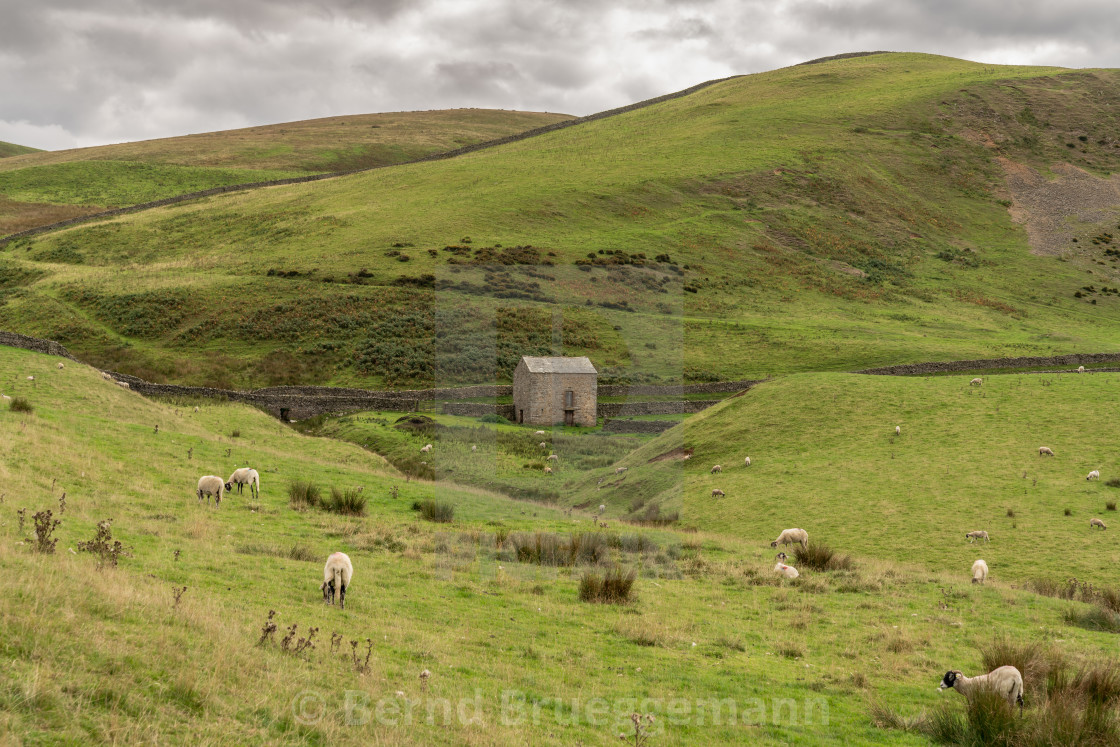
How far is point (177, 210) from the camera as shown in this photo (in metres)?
120

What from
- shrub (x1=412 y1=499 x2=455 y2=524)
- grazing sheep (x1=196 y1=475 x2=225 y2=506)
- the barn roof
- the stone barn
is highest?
the barn roof

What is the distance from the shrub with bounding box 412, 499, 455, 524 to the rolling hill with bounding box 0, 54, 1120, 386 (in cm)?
4127

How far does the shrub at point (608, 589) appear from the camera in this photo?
1586 cm

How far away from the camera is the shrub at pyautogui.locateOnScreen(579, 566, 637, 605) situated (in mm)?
15859

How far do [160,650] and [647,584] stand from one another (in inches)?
481

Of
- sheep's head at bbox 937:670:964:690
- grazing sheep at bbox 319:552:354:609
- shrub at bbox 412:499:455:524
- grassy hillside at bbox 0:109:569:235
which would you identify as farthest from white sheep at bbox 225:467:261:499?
grassy hillside at bbox 0:109:569:235

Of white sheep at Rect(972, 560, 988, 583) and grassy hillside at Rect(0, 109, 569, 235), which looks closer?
white sheep at Rect(972, 560, 988, 583)

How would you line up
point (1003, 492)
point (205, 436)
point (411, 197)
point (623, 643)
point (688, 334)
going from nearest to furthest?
point (623, 643) → point (1003, 492) → point (205, 436) → point (688, 334) → point (411, 197)

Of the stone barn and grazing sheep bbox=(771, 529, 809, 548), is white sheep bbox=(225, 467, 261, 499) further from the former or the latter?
the stone barn

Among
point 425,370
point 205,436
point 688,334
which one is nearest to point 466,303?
point 425,370

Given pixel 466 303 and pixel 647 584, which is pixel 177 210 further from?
pixel 647 584

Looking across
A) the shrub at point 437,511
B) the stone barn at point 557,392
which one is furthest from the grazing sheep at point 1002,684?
the stone barn at point 557,392

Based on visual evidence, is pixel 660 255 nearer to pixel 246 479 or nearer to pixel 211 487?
pixel 246 479

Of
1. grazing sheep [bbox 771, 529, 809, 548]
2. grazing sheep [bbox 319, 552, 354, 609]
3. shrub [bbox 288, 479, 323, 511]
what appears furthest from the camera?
grazing sheep [bbox 771, 529, 809, 548]
